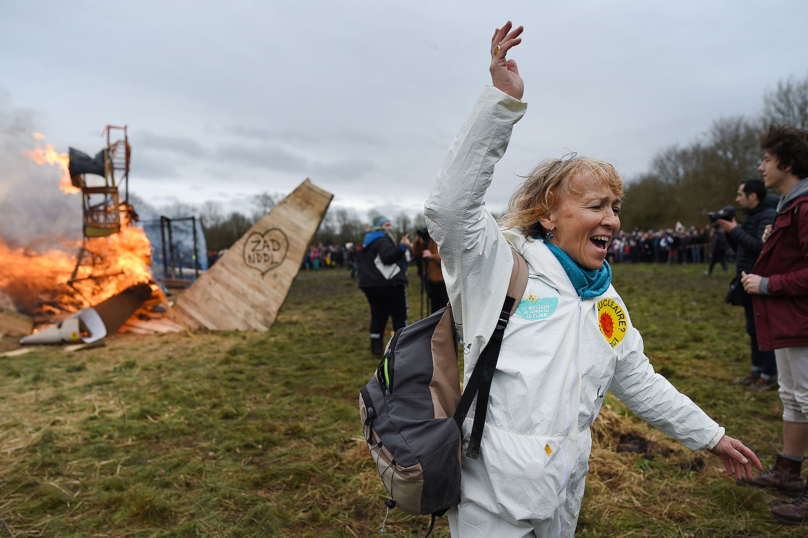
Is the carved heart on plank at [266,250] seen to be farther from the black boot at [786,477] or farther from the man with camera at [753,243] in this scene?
the black boot at [786,477]

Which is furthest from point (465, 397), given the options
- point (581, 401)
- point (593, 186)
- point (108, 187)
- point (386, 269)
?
point (108, 187)

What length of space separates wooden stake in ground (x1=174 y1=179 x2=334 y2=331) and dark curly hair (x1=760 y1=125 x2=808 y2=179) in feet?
24.7

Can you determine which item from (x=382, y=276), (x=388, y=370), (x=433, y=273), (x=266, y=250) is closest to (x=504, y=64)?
(x=388, y=370)

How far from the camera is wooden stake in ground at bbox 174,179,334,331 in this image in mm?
9484

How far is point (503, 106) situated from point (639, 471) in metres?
3.26

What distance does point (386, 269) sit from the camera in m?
6.77

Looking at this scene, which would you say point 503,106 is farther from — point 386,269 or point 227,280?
point 227,280

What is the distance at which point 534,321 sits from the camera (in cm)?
158

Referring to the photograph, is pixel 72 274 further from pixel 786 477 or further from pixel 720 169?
pixel 720 169

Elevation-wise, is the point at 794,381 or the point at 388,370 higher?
the point at 388,370

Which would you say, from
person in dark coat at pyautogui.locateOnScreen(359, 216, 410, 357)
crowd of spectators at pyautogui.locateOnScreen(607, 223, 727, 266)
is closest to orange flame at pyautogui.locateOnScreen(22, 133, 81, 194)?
person in dark coat at pyautogui.locateOnScreen(359, 216, 410, 357)

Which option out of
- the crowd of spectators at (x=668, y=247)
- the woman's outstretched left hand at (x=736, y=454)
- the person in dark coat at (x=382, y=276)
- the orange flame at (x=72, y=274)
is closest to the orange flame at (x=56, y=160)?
the orange flame at (x=72, y=274)

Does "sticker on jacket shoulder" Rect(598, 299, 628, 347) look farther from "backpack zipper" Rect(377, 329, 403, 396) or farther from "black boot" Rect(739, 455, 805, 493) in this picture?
"black boot" Rect(739, 455, 805, 493)

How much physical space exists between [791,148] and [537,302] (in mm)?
2641
